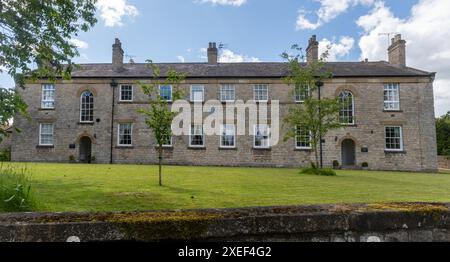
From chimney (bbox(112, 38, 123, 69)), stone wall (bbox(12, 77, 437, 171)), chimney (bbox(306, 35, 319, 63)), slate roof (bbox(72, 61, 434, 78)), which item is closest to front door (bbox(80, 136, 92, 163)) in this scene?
stone wall (bbox(12, 77, 437, 171))

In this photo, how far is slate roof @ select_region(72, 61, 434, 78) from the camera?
2473 cm

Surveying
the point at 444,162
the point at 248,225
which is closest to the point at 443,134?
the point at 444,162

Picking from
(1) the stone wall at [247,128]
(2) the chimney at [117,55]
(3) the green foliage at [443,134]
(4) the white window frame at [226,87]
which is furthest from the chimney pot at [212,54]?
A: (3) the green foliage at [443,134]

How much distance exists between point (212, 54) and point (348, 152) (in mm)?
15838

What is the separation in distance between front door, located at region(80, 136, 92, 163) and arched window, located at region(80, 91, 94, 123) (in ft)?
5.92

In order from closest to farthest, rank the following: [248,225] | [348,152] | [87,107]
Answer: [248,225], [348,152], [87,107]

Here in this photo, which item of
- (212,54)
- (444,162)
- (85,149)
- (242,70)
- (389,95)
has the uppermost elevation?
(212,54)

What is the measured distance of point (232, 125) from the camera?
24.6m

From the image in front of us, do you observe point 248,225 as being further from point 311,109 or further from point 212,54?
point 212,54

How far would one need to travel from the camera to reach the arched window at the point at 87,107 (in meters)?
25.5

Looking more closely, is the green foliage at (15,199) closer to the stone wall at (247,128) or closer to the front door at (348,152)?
the stone wall at (247,128)
